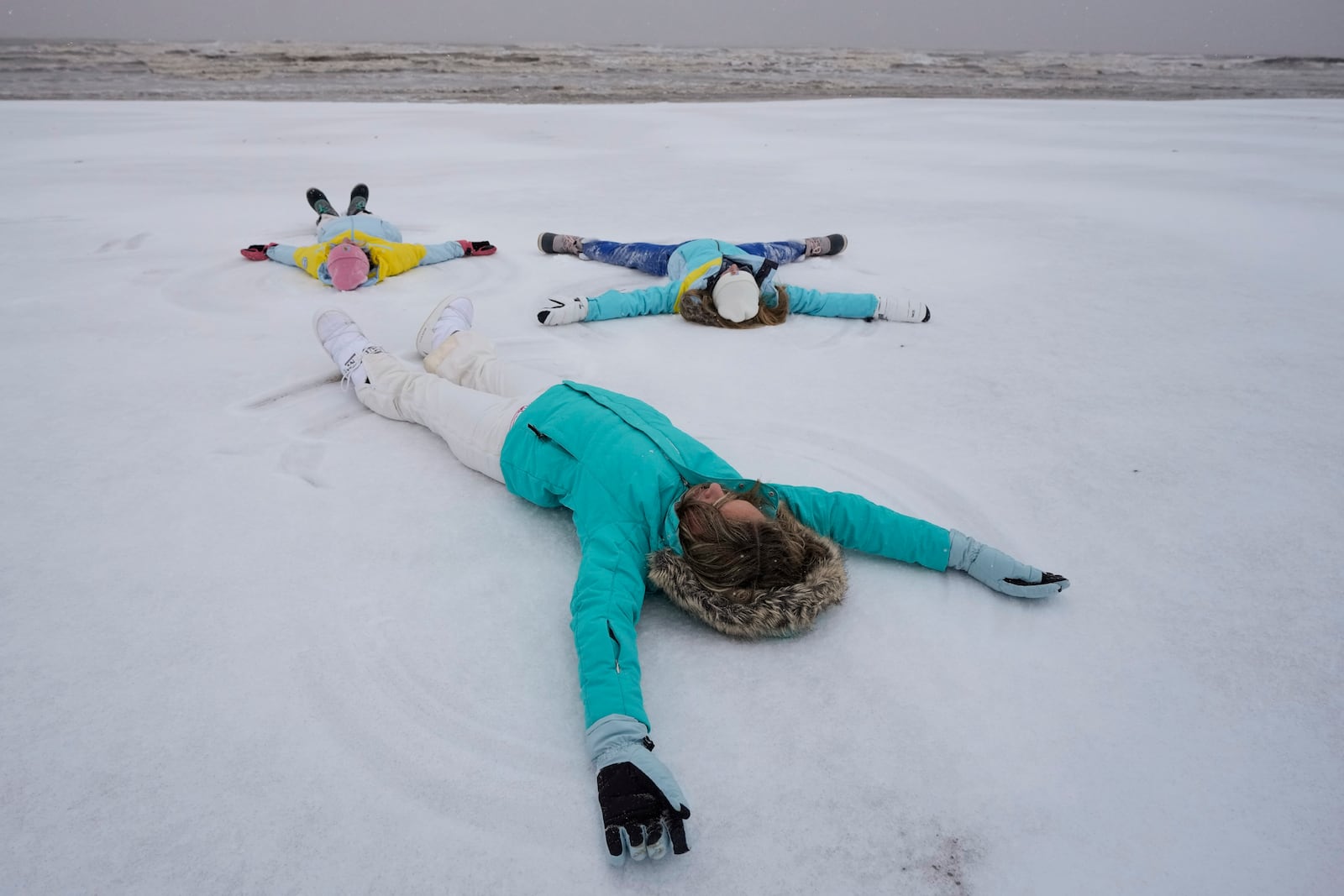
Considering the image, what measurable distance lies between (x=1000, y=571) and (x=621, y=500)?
3.57 feet

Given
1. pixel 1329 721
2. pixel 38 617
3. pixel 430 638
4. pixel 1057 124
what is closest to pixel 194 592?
pixel 38 617

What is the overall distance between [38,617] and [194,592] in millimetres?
356

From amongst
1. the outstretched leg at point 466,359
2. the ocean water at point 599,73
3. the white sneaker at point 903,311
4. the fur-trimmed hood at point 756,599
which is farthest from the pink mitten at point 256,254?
the ocean water at point 599,73

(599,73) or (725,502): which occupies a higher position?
(599,73)

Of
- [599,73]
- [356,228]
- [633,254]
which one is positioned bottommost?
[633,254]

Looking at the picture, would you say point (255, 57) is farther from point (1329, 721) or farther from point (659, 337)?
point (1329, 721)

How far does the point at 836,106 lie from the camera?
36.9 ft

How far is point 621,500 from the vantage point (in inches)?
83.7

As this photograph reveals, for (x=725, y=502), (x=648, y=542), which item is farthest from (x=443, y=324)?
(x=725, y=502)

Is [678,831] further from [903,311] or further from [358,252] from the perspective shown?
[358,252]

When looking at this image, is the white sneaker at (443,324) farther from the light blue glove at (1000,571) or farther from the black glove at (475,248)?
the light blue glove at (1000,571)

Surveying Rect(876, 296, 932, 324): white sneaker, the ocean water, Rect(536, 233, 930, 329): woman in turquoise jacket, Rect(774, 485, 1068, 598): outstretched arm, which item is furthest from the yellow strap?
the ocean water

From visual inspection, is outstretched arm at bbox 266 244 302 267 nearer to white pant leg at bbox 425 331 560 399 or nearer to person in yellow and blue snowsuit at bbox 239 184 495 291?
person in yellow and blue snowsuit at bbox 239 184 495 291

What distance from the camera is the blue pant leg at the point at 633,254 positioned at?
4.49 meters
